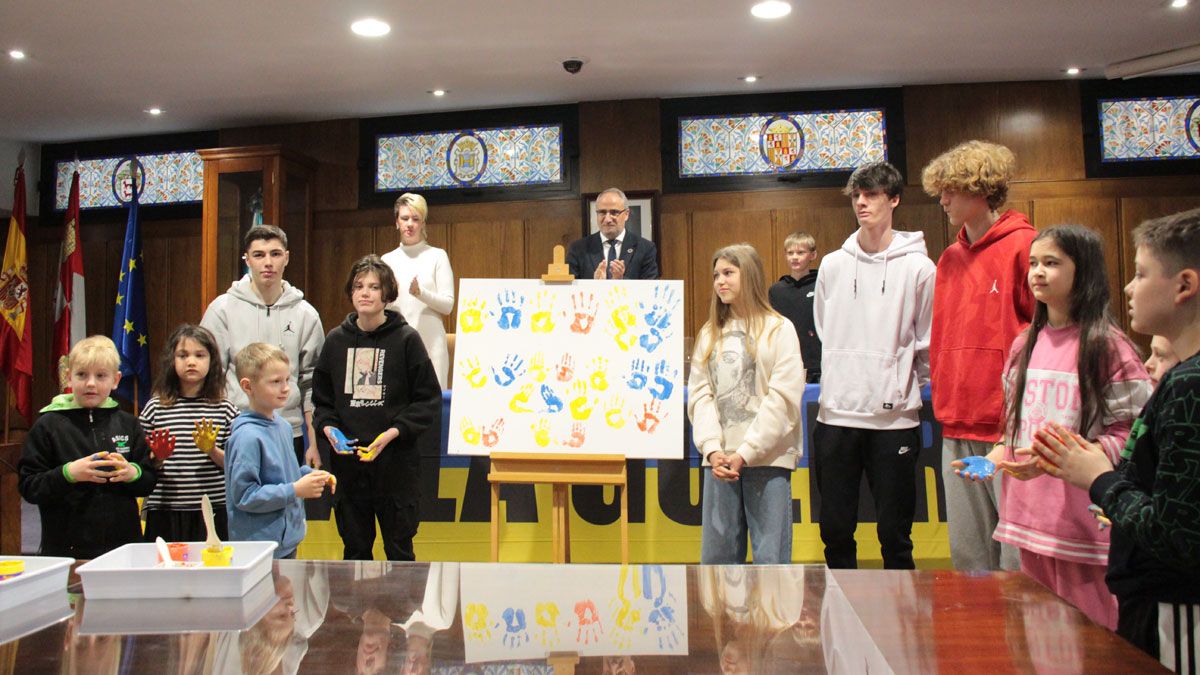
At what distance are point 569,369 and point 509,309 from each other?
0.38m

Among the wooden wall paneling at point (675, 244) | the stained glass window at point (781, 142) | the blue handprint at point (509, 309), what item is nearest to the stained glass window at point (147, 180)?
the wooden wall paneling at point (675, 244)

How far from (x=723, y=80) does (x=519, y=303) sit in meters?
3.59

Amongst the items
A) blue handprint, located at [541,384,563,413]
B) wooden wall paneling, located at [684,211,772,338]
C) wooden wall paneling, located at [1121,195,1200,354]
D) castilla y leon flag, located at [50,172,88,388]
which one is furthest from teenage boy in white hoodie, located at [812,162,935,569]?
castilla y leon flag, located at [50,172,88,388]

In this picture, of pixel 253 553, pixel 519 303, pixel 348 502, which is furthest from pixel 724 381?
pixel 253 553

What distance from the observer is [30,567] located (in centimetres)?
144

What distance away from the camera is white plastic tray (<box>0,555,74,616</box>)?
130cm

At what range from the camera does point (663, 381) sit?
3.37 metres

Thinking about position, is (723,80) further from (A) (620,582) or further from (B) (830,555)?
(A) (620,582)

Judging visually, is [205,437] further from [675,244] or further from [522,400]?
[675,244]

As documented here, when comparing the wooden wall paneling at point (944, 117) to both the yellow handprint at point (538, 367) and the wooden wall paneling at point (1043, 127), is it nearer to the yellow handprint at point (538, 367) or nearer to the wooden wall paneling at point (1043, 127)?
the wooden wall paneling at point (1043, 127)

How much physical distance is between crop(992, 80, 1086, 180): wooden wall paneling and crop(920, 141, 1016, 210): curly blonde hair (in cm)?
438

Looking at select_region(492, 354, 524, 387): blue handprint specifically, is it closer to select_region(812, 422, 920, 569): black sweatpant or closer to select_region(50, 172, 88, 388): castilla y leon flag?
select_region(812, 422, 920, 569): black sweatpant

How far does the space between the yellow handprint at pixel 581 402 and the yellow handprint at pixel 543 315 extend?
0.88ft

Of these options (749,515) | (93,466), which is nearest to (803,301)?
(749,515)
